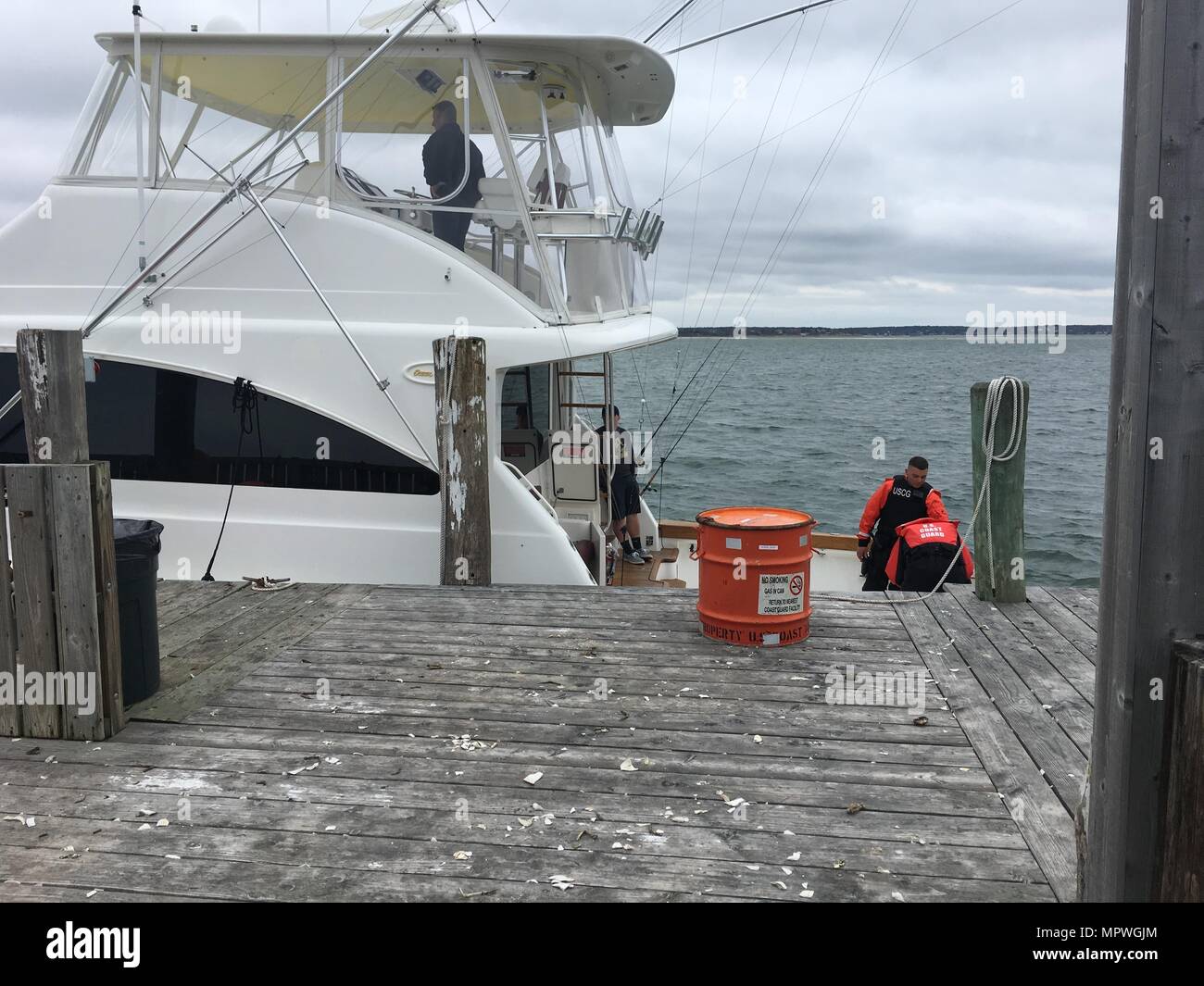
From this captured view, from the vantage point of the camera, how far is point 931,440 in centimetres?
3953

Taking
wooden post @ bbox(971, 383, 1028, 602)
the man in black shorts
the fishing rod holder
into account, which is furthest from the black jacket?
wooden post @ bbox(971, 383, 1028, 602)

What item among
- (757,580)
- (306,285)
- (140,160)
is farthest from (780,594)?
(140,160)

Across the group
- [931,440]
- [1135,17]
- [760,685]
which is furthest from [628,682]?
[931,440]

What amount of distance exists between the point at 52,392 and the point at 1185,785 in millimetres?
4161

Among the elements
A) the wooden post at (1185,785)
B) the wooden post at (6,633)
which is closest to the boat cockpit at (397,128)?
the wooden post at (6,633)

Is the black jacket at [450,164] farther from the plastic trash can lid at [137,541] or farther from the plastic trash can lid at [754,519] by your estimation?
the plastic trash can lid at [137,541]

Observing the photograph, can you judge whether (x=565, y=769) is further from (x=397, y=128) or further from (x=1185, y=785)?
(x=397, y=128)

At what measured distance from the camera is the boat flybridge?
734 cm

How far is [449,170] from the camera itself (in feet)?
24.3

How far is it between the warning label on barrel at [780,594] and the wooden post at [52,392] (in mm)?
3404

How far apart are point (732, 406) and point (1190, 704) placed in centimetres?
5753

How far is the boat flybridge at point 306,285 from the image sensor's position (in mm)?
7340

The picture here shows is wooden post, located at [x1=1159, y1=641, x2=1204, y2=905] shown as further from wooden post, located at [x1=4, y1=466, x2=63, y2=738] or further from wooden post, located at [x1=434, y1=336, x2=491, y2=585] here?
wooden post, located at [x1=434, y1=336, x2=491, y2=585]
